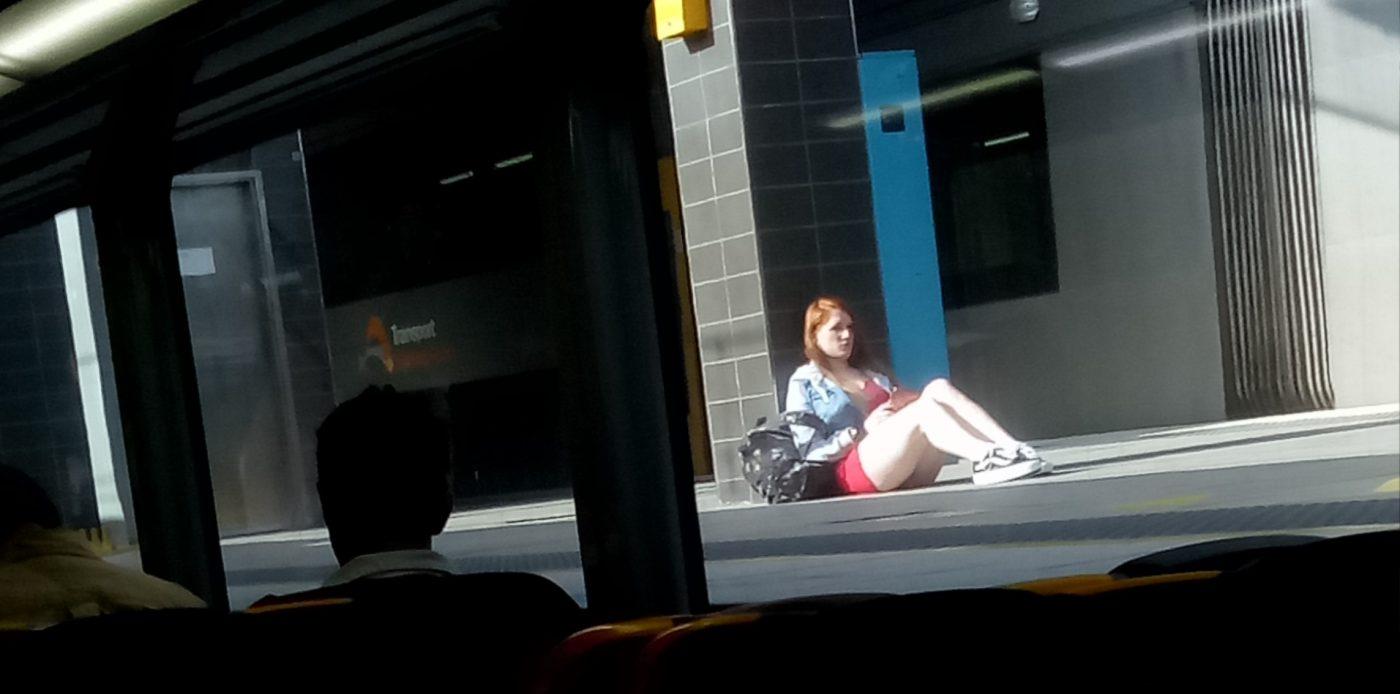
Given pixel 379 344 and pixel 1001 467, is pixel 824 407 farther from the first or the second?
pixel 379 344

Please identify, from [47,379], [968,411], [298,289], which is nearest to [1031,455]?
[968,411]

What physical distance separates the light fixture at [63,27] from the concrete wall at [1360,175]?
2.34 meters

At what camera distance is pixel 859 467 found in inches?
227

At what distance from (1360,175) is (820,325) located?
2.77 metres

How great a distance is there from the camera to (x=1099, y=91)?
3.80m

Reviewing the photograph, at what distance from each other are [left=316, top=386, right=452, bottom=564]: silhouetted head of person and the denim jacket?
3.36 meters

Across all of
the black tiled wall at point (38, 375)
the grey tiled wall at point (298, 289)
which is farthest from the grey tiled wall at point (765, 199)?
the black tiled wall at point (38, 375)

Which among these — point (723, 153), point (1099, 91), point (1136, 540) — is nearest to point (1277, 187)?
point (1099, 91)

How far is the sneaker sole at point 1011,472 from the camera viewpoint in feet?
16.2

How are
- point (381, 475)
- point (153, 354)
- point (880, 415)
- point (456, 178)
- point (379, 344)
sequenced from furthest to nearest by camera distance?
1. point (456, 178)
2. point (379, 344)
3. point (880, 415)
4. point (153, 354)
5. point (381, 475)

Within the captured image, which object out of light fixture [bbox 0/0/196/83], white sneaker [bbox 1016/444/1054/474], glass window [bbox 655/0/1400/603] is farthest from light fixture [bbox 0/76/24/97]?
white sneaker [bbox 1016/444/1054/474]

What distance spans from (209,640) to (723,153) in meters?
4.65

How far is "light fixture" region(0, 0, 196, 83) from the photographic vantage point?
3227 mm

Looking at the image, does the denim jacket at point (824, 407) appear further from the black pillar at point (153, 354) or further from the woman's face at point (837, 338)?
the black pillar at point (153, 354)
